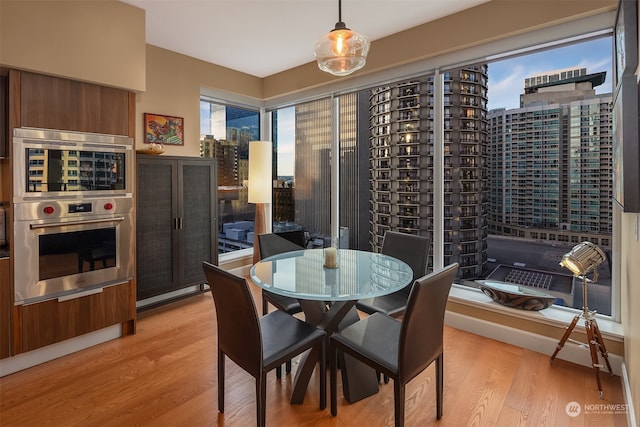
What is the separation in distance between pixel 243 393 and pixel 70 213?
6.21 ft

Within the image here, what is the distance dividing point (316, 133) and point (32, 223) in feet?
10.3

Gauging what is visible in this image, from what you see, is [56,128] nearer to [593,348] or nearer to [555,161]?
[555,161]

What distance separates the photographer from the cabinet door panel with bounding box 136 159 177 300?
3.24m

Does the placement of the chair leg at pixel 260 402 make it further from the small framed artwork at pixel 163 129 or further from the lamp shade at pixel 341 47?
the small framed artwork at pixel 163 129

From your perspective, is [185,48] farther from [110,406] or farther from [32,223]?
[110,406]

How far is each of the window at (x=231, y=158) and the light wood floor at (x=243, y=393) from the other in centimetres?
217

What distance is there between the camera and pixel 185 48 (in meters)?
3.73

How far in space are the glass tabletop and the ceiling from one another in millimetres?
2136

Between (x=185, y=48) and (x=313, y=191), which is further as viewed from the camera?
(x=313, y=191)

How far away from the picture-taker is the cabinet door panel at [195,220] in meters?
3.59

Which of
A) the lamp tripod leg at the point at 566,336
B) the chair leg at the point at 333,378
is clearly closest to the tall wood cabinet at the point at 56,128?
the chair leg at the point at 333,378

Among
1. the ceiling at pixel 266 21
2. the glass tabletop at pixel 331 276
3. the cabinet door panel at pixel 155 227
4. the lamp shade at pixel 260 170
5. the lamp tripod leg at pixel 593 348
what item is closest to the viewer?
the glass tabletop at pixel 331 276

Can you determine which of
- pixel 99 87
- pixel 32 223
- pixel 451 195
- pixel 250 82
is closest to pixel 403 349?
pixel 451 195

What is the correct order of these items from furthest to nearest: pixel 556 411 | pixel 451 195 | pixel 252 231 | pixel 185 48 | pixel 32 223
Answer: pixel 252 231, pixel 185 48, pixel 451 195, pixel 32 223, pixel 556 411
